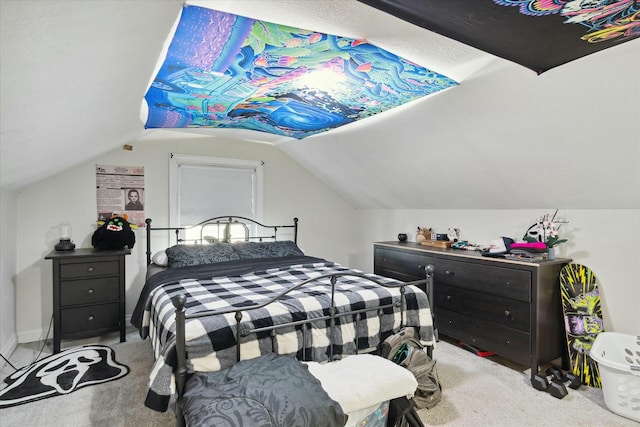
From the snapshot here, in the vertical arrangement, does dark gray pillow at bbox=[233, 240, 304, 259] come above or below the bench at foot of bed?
above

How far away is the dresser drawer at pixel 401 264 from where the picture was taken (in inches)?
145

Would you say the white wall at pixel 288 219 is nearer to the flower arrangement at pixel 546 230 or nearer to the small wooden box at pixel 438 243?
the flower arrangement at pixel 546 230

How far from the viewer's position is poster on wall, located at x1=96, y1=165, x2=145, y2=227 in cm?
366

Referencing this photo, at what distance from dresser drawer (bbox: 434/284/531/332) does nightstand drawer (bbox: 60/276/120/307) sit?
3205 millimetres

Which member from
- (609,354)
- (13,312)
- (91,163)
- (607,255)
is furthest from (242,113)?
(609,354)

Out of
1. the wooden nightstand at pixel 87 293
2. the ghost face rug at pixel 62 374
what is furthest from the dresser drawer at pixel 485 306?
the wooden nightstand at pixel 87 293

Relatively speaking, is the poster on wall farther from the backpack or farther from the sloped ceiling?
the backpack

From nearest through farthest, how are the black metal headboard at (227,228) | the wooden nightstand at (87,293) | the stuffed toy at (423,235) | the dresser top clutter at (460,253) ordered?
1. the dresser top clutter at (460,253)
2. the wooden nightstand at (87,293)
3. the black metal headboard at (227,228)
4. the stuffed toy at (423,235)

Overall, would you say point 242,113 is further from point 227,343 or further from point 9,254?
point 9,254

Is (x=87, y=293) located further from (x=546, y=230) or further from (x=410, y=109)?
(x=546, y=230)

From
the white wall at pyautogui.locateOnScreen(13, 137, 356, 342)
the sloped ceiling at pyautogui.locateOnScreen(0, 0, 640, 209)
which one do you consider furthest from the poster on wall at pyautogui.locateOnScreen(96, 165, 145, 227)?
the sloped ceiling at pyautogui.locateOnScreen(0, 0, 640, 209)

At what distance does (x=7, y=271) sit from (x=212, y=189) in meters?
2.06

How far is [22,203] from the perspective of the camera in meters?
3.32

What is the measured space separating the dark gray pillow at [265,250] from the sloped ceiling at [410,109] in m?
1.31
